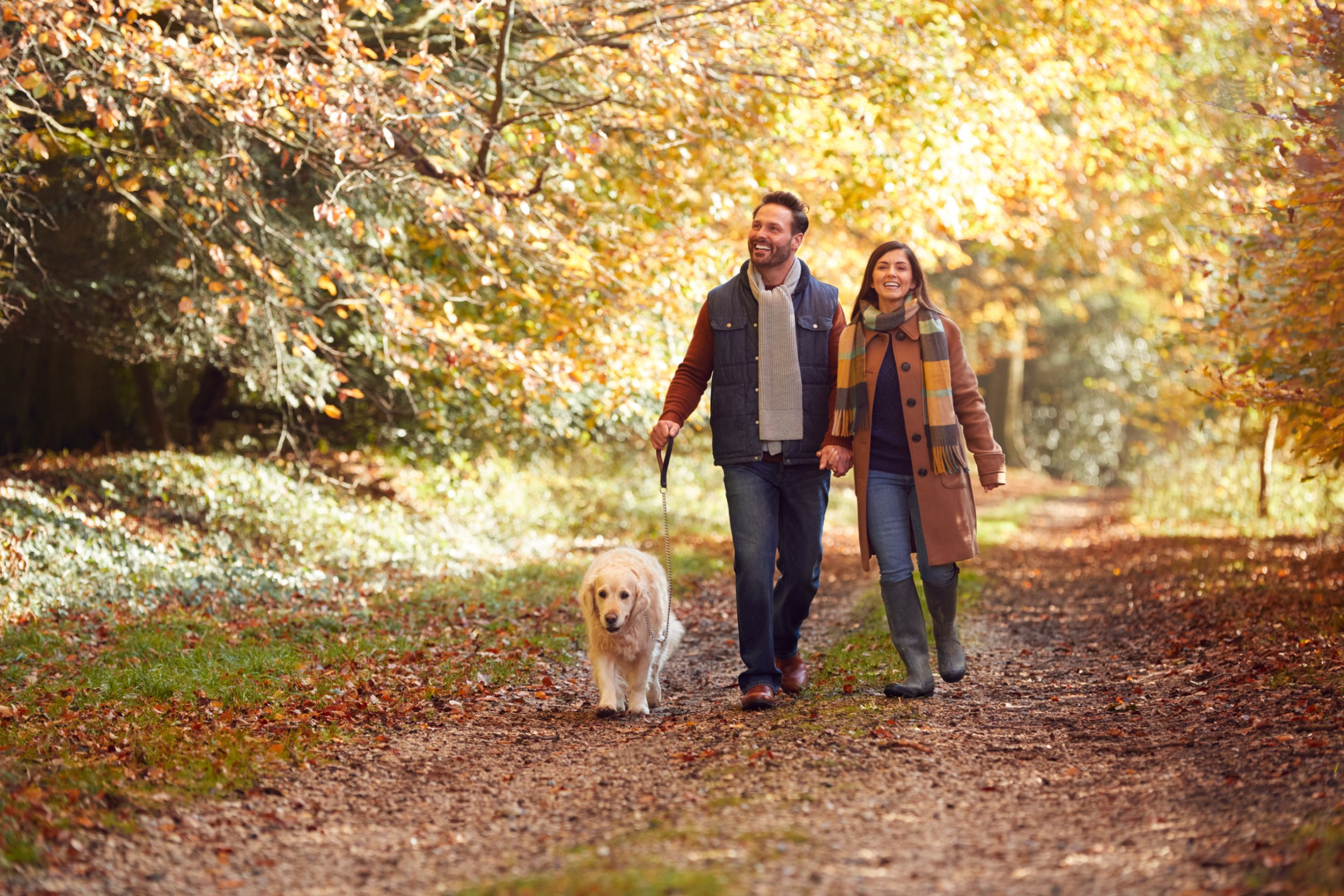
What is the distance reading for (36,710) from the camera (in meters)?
5.48

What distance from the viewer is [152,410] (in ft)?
43.5

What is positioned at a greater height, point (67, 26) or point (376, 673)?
point (67, 26)

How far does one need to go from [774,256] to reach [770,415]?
77cm

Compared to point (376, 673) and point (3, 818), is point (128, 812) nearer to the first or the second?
point (3, 818)

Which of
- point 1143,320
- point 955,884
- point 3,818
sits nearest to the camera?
point 955,884

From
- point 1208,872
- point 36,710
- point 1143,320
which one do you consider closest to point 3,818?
point 36,710

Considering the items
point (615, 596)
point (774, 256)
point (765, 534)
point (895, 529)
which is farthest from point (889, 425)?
point (615, 596)

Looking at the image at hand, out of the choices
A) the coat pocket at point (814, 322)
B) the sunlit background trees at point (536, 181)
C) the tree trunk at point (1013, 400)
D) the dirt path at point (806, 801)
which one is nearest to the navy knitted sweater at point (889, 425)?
the coat pocket at point (814, 322)

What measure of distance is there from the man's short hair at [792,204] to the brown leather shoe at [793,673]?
7.10 feet

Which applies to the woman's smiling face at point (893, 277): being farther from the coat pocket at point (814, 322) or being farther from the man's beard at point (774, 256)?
the man's beard at point (774, 256)

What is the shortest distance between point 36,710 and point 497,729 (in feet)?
7.29

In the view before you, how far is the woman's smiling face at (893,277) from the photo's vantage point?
215 inches

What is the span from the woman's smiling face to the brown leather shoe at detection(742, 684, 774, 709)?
76.3 inches

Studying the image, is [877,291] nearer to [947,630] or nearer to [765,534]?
[765,534]
